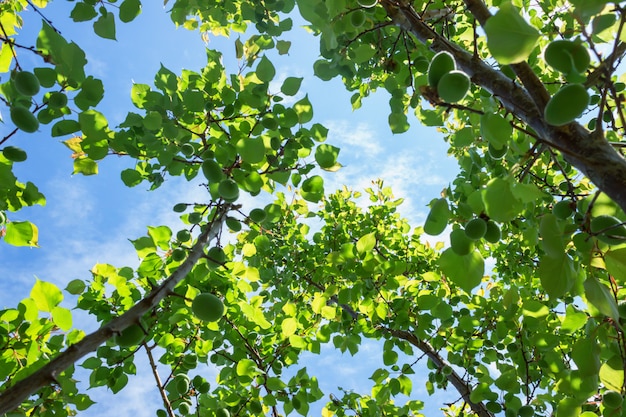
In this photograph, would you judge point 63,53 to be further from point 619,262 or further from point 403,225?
point 403,225

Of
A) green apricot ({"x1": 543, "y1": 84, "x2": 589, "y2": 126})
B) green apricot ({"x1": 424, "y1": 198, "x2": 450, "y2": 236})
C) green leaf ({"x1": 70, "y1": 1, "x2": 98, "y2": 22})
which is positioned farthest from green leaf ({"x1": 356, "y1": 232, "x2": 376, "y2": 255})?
green leaf ({"x1": 70, "y1": 1, "x2": 98, "y2": 22})

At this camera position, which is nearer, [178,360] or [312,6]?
[312,6]

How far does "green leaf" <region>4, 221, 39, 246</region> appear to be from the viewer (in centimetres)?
235

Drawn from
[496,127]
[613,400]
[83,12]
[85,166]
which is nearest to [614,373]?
[613,400]

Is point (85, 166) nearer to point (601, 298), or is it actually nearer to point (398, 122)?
point (398, 122)

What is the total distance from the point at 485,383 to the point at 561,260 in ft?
7.13

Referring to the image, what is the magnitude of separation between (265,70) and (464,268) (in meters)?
1.74

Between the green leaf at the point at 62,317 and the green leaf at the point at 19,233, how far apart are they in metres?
0.43

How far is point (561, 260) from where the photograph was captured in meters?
1.51

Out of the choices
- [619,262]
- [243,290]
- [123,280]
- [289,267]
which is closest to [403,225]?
[289,267]

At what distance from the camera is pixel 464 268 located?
69.4 inches

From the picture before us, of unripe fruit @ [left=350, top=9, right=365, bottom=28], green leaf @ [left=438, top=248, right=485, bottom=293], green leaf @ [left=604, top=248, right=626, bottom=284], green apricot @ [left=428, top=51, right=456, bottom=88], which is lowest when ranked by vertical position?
green leaf @ [left=604, top=248, right=626, bottom=284]

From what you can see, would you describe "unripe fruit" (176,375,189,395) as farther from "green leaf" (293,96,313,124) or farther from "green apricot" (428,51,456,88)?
"green apricot" (428,51,456,88)

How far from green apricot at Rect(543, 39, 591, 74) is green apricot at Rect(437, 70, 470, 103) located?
27cm
